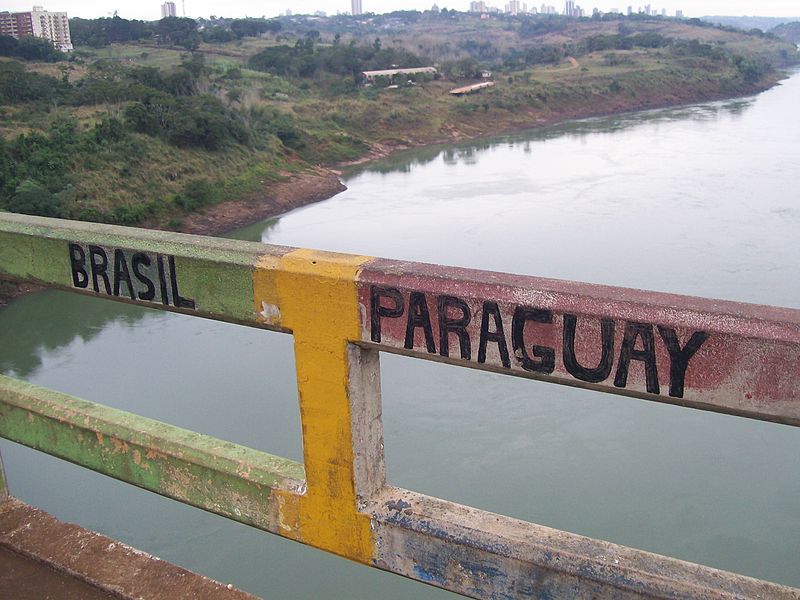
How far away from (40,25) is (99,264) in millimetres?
36948

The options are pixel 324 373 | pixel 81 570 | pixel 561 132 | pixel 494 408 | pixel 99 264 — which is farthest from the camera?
pixel 561 132

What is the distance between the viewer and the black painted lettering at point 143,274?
5.54 ft

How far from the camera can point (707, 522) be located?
5.66 meters

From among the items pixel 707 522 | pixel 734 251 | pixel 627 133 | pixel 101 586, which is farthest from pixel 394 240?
pixel 627 133

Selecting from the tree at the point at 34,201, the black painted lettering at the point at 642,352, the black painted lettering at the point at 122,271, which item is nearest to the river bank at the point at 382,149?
the tree at the point at 34,201

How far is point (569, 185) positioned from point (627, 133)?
9568 millimetres

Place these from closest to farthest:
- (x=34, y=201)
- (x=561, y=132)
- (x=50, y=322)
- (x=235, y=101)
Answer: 1. (x=50, y=322)
2. (x=34, y=201)
3. (x=235, y=101)
4. (x=561, y=132)

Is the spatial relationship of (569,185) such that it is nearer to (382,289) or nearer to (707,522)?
(707,522)

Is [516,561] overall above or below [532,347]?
below

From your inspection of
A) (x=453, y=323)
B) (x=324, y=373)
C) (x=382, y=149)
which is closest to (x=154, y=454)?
(x=324, y=373)

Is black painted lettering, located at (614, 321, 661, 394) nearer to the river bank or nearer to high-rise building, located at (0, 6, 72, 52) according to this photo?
the river bank

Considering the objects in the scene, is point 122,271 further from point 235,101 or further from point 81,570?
point 235,101

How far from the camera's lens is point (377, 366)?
4.99 feet

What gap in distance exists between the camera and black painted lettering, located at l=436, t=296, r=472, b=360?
1.34 m
